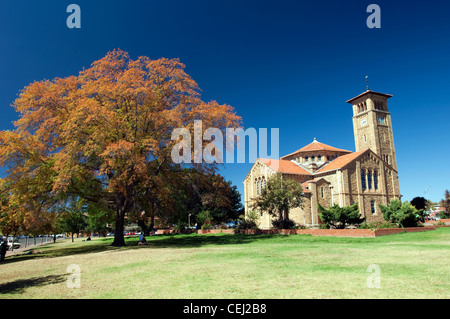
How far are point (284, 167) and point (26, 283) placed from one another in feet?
138

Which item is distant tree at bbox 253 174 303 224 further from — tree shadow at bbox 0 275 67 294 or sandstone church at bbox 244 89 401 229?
tree shadow at bbox 0 275 67 294

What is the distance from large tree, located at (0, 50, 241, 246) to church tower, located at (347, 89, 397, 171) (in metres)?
39.6

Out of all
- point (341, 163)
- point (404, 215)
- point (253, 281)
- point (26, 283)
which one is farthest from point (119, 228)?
point (341, 163)

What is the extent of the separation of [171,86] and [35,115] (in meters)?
10.1

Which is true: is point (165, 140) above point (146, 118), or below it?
below

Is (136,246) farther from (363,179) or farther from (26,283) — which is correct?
(363,179)

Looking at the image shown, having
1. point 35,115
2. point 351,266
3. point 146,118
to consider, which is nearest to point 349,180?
point 146,118

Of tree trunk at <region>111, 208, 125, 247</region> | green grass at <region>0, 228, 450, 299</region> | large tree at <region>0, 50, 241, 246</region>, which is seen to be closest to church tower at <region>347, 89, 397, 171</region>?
large tree at <region>0, 50, 241, 246</region>

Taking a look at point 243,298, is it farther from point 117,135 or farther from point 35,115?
point 35,115

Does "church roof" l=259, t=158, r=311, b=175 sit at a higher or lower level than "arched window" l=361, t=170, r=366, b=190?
higher

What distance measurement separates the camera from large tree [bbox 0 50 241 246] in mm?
20359

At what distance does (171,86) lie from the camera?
23.9 meters

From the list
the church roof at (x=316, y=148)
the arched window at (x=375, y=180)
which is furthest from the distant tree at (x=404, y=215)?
the church roof at (x=316, y=148)
